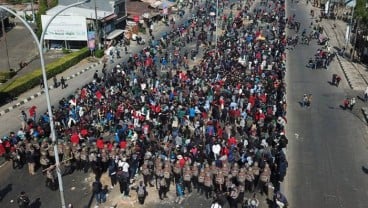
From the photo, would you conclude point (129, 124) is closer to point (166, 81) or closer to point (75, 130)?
point (75, 130)

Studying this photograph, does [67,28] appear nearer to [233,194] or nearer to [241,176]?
[241,176]

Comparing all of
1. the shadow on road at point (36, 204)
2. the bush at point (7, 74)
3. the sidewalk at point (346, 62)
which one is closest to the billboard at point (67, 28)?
the bush at point (7, 74)

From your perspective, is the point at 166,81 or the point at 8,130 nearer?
the point at 8,130

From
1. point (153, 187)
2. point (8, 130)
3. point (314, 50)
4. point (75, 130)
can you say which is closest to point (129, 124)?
point (75, 130)

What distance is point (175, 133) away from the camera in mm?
22859

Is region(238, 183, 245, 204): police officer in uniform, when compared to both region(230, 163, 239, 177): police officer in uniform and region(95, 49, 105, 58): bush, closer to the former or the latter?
region(230, 163, 239, 177): police officer in uniform

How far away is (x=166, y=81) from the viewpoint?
A: 3266 centimetres

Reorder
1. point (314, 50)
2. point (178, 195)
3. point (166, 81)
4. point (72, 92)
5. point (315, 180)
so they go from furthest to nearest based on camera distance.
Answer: point (314, 50) < point (72, 92) < point (166, 81) < point (315, 180) < point (178, 195)

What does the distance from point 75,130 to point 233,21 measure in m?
39.3

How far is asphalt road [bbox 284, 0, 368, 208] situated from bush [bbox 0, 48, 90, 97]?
64.1 feet

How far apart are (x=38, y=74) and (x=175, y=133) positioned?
18989 millimetres

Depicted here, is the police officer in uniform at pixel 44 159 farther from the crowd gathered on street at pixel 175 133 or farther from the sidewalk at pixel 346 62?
the sidewalk at pixel 346 62

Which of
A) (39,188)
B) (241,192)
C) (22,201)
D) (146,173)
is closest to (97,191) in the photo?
(146,173)

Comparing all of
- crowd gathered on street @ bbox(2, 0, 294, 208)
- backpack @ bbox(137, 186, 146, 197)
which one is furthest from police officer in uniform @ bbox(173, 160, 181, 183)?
backpack @ bbox(137, 186, 146, 197)
